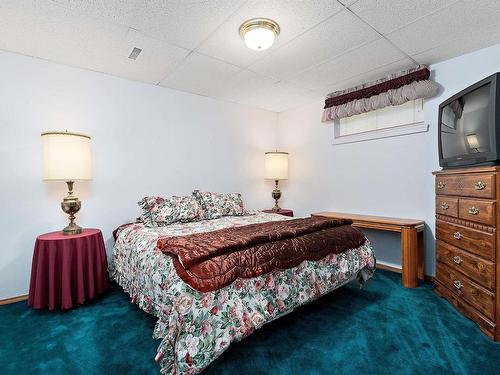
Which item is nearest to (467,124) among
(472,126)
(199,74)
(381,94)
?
(472,126)

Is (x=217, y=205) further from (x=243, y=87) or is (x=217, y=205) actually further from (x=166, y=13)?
(x=166, y=13)

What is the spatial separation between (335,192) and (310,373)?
102 inches

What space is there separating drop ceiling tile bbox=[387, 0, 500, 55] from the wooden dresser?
111cm

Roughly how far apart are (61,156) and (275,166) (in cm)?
270

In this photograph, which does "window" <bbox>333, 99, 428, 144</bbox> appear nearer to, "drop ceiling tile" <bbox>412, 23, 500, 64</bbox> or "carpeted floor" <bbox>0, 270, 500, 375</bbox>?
"drop ceiling tile" <bbox>412, 23, 500, 64</bbox>

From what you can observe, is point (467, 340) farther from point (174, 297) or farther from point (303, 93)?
point (303, 93)

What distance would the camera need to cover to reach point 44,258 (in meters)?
2.18

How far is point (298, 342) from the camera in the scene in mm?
1728

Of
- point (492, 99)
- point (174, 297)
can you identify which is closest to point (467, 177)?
point (492, 99)

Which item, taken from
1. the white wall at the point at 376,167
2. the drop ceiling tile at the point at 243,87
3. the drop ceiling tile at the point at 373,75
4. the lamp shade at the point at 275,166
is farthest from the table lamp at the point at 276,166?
the drop ceiling tile at the point at 373,75

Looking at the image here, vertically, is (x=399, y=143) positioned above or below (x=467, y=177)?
above

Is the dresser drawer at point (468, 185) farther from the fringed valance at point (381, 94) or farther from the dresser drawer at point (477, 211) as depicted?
the fringed valance at point (381, 94)

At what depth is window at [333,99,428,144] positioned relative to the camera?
2963 millimetres

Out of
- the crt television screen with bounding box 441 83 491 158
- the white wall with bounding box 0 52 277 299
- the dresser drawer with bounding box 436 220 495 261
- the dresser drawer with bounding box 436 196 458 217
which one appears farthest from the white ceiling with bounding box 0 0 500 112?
the dresser drawer with bounding box 436 220 495 261
